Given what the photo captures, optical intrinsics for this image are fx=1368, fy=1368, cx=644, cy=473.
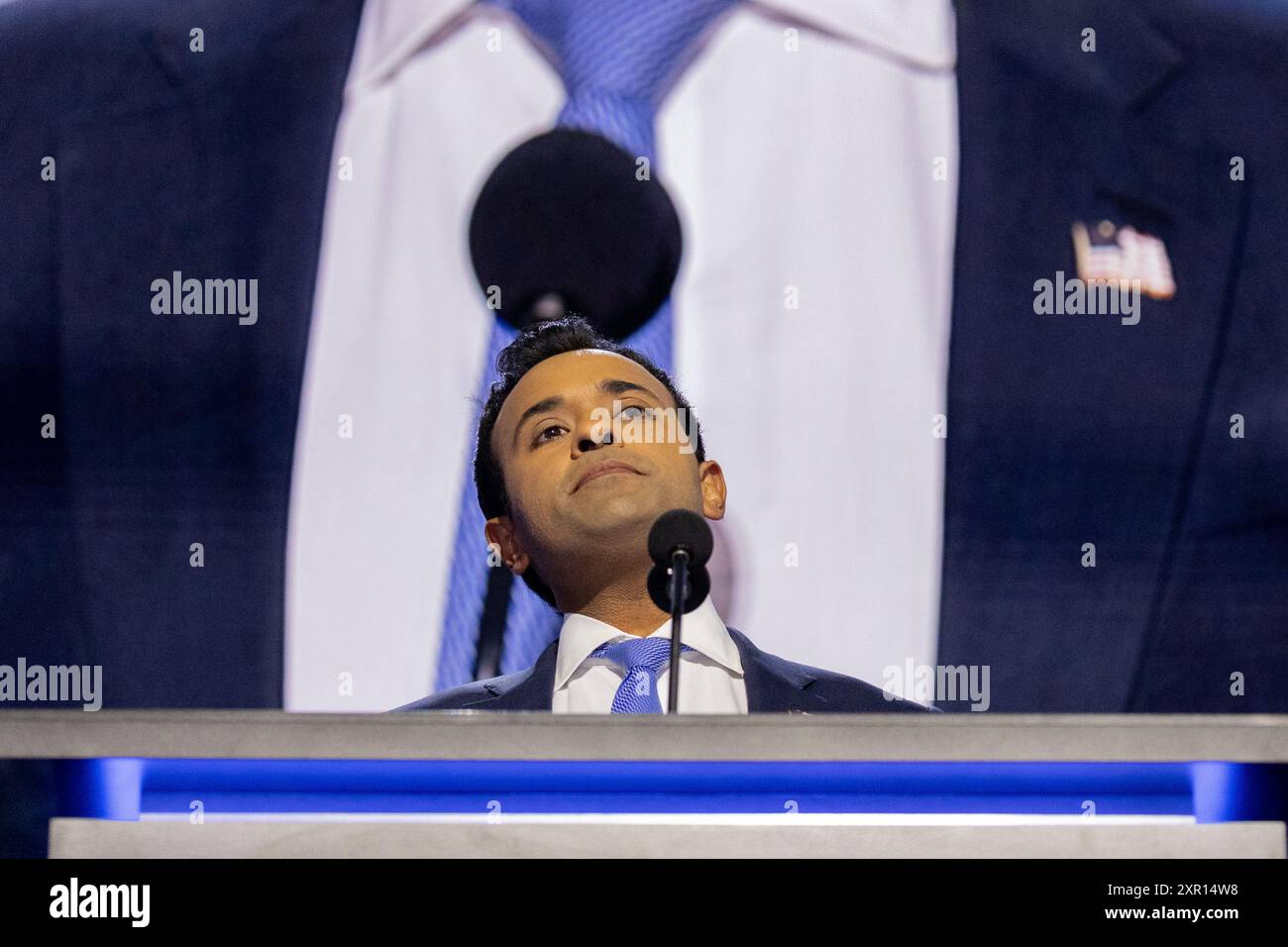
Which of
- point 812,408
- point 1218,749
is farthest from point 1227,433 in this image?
point 1218,749

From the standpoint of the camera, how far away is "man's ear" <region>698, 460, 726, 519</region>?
1.67 m

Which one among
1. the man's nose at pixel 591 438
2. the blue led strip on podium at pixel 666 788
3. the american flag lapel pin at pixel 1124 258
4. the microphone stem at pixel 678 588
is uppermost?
the american flag lapel pin at pixel 1124 258

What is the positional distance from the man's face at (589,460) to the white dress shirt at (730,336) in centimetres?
34

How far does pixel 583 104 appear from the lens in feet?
6.67

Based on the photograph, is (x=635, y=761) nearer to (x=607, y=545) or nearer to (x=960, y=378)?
(x=607, y=545)

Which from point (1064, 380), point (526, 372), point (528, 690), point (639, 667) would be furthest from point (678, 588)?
point (1064, 380)

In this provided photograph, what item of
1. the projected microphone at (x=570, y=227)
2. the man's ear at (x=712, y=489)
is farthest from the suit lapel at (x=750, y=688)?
the projected microphone at (x=570, y=227)

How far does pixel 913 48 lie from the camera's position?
2092 millimetres

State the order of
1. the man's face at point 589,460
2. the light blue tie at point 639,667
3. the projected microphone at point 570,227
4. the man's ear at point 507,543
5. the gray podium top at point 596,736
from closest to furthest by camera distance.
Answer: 1. the gray podium top at point 596,736
2. the light blue tie at point 639,667
3. the man's face at point 589,460
4. the man's ear at point 507,543
5. the projected microphone at point 570,227

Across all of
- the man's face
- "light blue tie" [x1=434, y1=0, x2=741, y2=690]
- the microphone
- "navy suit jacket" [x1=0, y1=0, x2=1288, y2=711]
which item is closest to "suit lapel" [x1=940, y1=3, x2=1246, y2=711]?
"navy suit jacket" [x1=0, y1=0, x2=1288, y2=711]

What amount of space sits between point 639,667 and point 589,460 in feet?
0.92

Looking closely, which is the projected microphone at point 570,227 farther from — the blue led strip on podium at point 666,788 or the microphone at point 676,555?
the blue led strip on podium at point 666,788

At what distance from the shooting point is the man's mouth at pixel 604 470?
1.51m

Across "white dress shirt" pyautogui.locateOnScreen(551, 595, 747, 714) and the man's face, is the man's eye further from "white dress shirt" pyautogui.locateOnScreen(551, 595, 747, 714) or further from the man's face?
"white dress shirt" pyautogui.locateOnScreen(551, 595, 747, 714)
